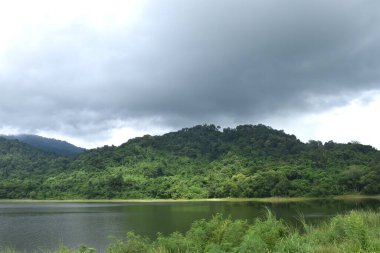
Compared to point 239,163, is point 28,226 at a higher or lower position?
lower

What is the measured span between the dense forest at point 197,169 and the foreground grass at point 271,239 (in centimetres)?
8666

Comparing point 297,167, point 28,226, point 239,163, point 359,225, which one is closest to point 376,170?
point 297,167

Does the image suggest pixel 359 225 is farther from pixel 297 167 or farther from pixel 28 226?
pixel 297 167

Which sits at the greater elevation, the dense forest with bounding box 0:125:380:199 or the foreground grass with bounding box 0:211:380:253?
the dense forest with bounding box 0:125:380:199

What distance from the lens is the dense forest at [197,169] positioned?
102 metres

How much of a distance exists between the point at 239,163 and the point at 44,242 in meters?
110

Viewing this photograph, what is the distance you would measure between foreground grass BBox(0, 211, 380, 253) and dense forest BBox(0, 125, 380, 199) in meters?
86.7

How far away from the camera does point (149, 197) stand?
122750 mm

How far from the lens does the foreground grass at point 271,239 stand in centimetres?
1026

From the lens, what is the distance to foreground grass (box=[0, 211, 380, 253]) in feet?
33.7

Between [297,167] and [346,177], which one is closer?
[346,177]

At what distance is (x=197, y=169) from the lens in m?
146

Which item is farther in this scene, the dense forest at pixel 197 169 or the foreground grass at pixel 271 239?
the dense forest at pixel 197 169

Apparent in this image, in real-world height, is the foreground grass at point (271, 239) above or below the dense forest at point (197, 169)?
below
